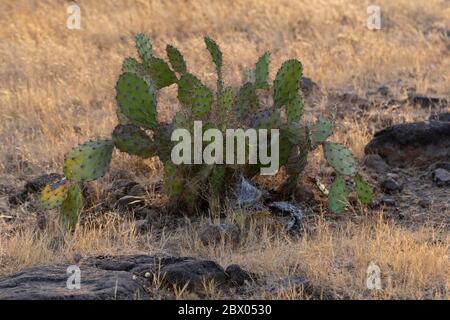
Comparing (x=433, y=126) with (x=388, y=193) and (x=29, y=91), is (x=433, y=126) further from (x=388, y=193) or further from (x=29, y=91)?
(x=29, y=91)

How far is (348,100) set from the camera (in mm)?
9477

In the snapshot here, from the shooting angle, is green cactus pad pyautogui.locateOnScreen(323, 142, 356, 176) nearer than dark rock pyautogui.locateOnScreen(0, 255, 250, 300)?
No

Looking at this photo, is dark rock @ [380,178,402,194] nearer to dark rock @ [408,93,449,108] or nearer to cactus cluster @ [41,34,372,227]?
cactus cluster @ [41,34,372,227]

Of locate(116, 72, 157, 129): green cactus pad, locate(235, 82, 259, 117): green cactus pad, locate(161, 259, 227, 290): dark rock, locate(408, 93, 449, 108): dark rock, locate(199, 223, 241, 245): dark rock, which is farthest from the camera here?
locate(408, 93, 449, 108): dark rock

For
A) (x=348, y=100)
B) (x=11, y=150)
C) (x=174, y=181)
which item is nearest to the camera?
(x=174, y=181)

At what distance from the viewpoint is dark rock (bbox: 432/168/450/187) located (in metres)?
7.24

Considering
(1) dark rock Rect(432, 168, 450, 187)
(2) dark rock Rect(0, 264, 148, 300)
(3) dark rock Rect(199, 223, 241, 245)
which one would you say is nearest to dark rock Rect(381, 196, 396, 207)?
(1) dark rock Rect(432, 168, 450, 187)

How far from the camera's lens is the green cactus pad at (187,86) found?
654 cm

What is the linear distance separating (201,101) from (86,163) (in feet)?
3.11

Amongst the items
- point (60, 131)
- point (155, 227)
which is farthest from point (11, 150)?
point (155, 227)

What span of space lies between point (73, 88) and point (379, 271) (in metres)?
5.96

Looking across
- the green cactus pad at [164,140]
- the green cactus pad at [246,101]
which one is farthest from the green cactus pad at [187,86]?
the green cactus pad at [246,101]

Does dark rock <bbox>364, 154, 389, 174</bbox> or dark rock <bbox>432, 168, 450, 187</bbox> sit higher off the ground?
dark rock <bbox>364, 154, 389, 174</bbox>

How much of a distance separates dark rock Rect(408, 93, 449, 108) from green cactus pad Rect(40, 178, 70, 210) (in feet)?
14.0
